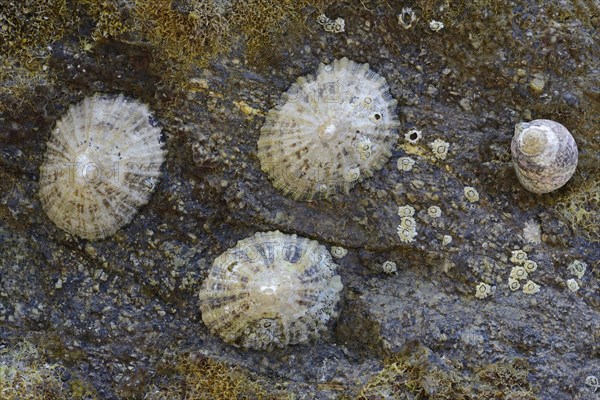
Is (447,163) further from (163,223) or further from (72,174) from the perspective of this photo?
(72,174)

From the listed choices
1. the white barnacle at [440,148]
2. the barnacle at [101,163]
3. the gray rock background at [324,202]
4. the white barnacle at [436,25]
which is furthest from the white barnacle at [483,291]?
the barnacle at [101,163]

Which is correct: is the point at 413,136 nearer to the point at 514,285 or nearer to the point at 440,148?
the point at 440,148

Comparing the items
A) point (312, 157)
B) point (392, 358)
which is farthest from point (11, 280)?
point (392, 358)

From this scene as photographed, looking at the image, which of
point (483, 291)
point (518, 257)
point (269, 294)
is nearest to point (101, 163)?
point (269, 294)

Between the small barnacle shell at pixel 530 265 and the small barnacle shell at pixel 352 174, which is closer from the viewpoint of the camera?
the small barnacle shell at pixel 530 265

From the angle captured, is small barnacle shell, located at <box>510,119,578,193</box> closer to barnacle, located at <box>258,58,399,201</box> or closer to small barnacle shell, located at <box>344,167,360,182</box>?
barnacle, located at <box>258,58,399,201</box>

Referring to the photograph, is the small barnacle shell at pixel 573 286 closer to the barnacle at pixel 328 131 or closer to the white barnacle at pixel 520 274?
the white barnacle at pixel 520 274

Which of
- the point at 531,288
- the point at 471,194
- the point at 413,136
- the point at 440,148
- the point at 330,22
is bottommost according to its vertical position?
the point at 531,288

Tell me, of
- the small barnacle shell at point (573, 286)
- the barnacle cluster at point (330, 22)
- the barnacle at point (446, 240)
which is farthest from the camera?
the barnacle cluster at point (330, 22)
